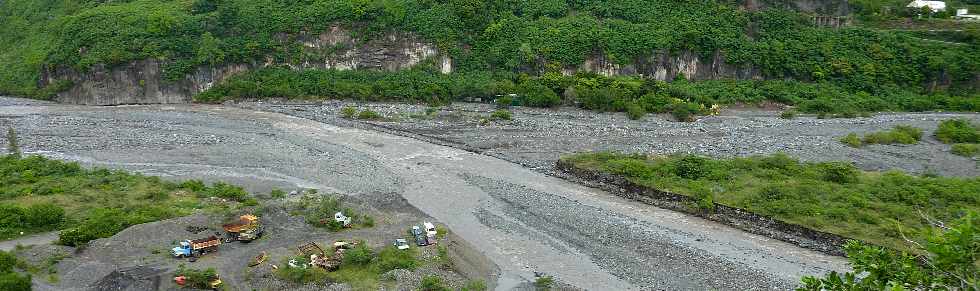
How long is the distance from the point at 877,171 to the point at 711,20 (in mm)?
34805

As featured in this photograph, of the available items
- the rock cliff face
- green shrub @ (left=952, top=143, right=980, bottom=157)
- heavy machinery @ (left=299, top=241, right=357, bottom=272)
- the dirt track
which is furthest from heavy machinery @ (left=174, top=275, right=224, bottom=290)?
the rock cliff face

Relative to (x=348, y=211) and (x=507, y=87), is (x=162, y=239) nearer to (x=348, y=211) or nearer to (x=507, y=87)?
(x=348, y=211)

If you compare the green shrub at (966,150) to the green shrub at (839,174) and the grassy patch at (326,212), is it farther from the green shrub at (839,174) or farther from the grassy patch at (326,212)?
the grassy patch at (326,212)

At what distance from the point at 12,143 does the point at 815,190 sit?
47.7 meters

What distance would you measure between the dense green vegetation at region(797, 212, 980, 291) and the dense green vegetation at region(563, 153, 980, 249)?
1921cm

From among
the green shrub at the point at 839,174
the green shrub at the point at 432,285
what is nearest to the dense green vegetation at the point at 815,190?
the green shrub at the point at 839,174

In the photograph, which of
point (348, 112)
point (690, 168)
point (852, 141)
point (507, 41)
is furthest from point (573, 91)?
point (690, 168)

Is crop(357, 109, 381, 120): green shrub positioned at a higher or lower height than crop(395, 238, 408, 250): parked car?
higher

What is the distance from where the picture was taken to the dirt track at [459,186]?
28.5 m

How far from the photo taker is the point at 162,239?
28484mm

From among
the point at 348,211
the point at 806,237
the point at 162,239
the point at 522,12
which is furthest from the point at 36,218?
the point at 522,12

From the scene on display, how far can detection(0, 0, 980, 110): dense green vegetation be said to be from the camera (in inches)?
2586

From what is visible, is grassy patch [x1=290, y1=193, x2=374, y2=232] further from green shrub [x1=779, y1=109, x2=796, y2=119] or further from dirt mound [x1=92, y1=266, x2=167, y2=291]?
green shrub [x1=779, y1=109, x2=796, y2=119]

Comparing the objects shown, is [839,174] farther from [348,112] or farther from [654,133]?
[348,112]
